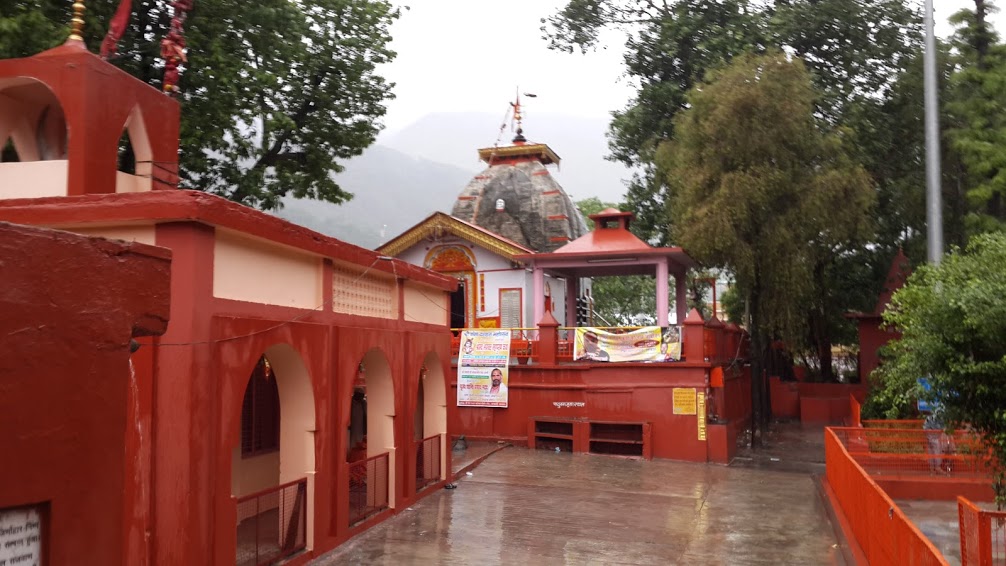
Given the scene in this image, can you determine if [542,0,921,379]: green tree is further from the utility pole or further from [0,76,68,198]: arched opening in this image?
[0,76,68,198]: arched opening

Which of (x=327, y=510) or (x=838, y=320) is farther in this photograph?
(x=838, y=320)

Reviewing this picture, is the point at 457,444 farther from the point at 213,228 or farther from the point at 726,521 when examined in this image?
the point at 213,228

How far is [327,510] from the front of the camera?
1049 centimetres

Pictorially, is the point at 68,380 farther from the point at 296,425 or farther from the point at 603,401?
the point at 603,401

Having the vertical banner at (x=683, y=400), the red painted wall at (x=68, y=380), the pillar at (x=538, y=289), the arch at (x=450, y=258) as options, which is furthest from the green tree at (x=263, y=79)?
the red painted wall at (x=68, y=380)

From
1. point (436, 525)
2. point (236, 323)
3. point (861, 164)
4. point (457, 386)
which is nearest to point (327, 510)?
point (436, 525)

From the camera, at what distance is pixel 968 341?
9.05 meters

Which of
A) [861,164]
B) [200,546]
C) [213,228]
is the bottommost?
[200,546]

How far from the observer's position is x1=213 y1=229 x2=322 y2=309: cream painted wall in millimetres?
8414

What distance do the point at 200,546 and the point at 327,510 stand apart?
2795 mm

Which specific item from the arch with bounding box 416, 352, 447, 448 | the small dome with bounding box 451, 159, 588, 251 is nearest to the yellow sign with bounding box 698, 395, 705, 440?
the arch with bounding box 416, 352, 447, 448

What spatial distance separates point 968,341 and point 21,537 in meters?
9.36

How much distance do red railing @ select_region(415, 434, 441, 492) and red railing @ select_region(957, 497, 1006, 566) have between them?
8.72 m

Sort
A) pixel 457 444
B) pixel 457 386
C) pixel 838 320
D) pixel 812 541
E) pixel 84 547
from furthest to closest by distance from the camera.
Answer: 1. pixel 838 320
2. pixel 457 386
3. pixel 457 444
4. pixel 812 541
5. pixel 84 547
